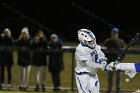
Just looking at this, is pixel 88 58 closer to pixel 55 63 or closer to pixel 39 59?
pixel 55 63

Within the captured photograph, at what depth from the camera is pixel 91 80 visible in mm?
10344

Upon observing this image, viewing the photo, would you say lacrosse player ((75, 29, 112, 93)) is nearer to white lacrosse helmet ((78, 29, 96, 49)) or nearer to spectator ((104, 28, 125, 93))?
white lacrosse helmet ((78, 29, 96, 49))

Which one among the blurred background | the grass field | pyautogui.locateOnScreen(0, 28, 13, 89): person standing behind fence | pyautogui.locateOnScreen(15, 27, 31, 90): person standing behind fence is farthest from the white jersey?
the blurred background

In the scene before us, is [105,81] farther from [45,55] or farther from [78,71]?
[78,71]

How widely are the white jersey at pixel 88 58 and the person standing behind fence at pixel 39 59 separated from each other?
17.1 feet

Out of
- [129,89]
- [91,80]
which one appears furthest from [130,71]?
[129,89]

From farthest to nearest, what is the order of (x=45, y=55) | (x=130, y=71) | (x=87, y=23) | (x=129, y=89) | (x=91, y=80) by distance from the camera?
1. (x=87, y=23)
2. (x=45, y=55)
3. (x=129, y=89)
4. (x=91, y=80)
5. (x=130, y=71)

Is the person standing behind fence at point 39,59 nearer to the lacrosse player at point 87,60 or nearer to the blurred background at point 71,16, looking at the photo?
the lacrosse player at point 87,60

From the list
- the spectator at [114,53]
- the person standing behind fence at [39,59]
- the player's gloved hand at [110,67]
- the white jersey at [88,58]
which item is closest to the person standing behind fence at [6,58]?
the person standing behind fence at [39,59]

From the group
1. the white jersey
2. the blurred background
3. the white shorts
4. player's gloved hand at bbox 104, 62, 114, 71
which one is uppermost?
the blurred background

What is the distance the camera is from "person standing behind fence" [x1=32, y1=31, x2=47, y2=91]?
15.6m

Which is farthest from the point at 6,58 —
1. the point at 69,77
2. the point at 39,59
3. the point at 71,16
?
the point at 71,16

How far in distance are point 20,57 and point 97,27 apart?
32.7 feet

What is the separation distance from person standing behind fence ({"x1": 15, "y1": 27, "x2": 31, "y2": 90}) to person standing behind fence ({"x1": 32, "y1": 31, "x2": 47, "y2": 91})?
18 centimetres
